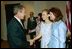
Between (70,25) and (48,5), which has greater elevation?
(48,5)

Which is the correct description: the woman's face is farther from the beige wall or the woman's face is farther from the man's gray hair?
the man's gray hair

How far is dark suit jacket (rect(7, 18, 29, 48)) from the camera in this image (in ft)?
2.96

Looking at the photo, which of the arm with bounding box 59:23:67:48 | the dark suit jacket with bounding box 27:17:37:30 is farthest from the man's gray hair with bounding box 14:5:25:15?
the arm with bounding box 59:23:67:48

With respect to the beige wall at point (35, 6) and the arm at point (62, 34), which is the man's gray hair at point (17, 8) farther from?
the arm at point (62, 34)

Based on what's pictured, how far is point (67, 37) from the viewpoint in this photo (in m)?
0.92

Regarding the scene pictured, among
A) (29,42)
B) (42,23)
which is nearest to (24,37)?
(29,42)

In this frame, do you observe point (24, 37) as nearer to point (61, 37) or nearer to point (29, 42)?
point (29, 42)

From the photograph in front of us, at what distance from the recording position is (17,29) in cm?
90

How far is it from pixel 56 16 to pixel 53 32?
11 cm

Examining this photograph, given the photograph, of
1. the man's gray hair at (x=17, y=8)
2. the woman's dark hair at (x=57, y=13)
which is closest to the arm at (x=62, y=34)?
the woman's dark hair at (x=57, y=13)

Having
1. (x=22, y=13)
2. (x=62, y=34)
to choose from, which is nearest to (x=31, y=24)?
(x=22, y=13)

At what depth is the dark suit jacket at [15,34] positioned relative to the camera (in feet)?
2.96

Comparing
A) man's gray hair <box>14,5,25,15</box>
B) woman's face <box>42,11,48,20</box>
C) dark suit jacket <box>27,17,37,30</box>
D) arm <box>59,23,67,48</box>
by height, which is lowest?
arm <box>59,23,67,48</box>

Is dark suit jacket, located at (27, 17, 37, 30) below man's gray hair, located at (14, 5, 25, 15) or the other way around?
below
